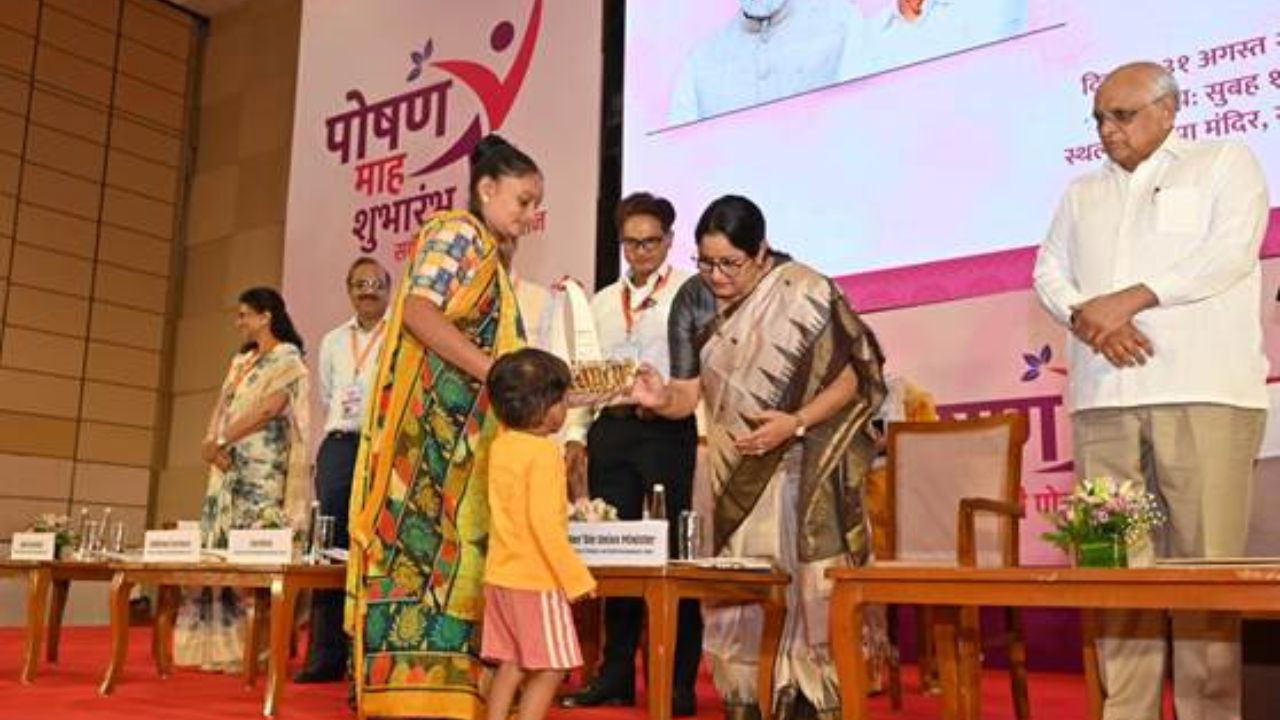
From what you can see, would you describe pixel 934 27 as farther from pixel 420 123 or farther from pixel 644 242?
pixel 420 123

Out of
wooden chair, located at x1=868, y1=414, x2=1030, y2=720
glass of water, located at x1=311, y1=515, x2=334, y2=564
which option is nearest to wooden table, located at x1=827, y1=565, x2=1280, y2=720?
wooden chair, located at x1=868, y1=414, x2=1030, y2=720

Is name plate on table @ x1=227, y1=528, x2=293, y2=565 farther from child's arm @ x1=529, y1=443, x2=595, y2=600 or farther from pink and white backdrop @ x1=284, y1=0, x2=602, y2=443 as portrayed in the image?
pink and white backdrop @ x1=284, y1=0, x2=602, y2=443

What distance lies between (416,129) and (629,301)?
11.1ft

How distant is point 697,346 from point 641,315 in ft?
1.61

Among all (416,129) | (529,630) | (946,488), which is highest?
(416,129)

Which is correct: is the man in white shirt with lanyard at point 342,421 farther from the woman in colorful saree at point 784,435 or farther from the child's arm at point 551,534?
the child's arm at point 551,534

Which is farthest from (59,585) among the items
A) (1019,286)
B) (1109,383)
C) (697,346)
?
(1109,383)

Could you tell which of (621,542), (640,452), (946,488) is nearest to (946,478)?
(946,488)

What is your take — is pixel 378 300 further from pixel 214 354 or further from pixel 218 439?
pixel 214 354

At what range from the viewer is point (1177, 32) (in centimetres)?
371

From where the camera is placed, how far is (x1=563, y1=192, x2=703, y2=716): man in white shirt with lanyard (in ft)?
10.3

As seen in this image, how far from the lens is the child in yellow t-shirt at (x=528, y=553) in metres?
2.19

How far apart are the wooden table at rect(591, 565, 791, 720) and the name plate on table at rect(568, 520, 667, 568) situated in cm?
3

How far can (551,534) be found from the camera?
2193 mm
